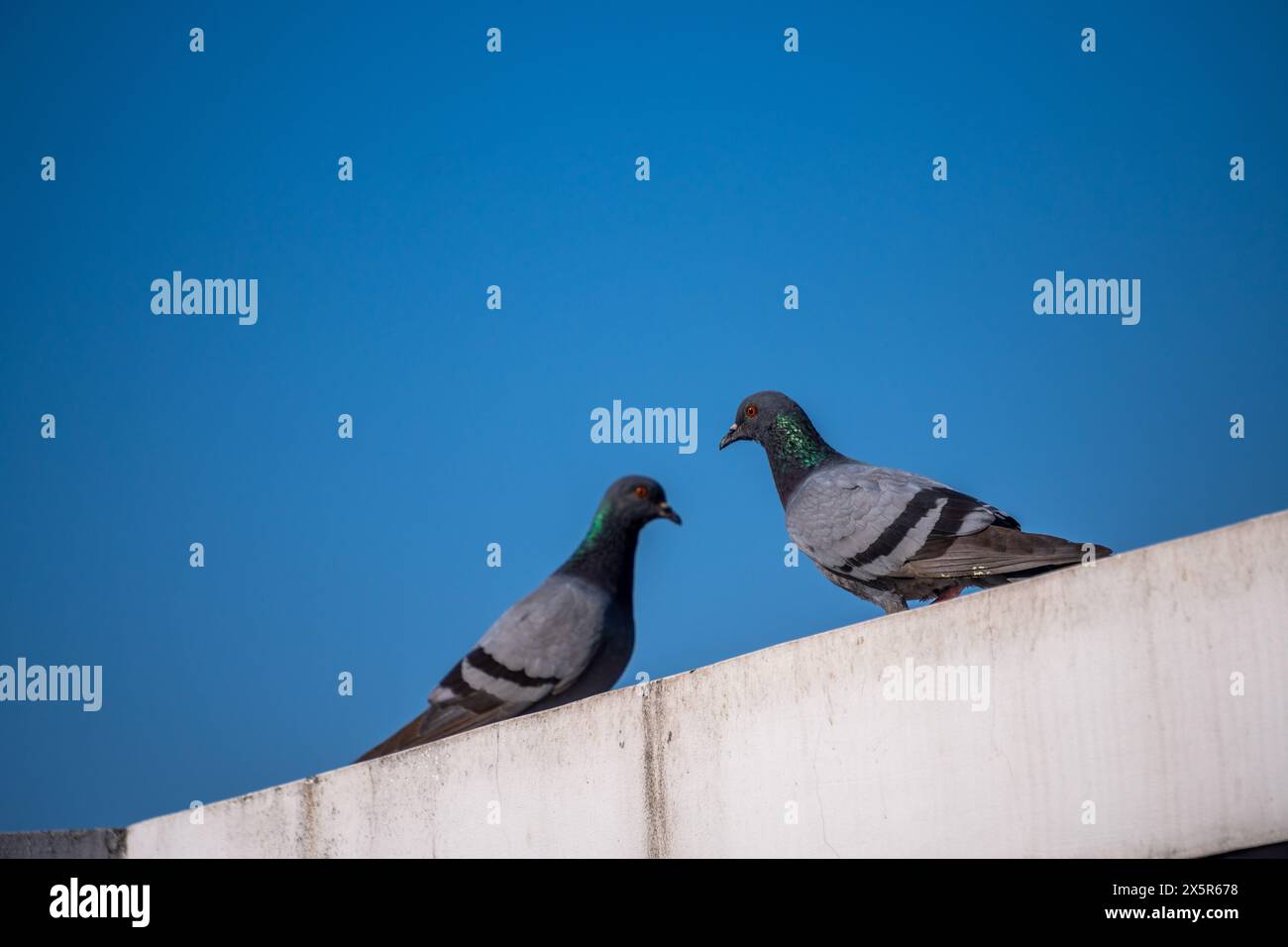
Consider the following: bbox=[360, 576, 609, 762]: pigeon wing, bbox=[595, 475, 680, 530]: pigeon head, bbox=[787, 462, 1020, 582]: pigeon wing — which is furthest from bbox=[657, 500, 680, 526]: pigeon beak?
bbox=[787, 462, 1020, 582]: pigeon wing

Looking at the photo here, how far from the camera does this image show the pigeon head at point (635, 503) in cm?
1141

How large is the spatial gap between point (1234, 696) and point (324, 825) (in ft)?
18.3

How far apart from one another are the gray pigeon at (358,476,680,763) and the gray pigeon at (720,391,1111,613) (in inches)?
85.5

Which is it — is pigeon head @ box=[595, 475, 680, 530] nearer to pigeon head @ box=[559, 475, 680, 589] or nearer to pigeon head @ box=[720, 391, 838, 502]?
pigeon head @ box=[559, 475, 680, 589]

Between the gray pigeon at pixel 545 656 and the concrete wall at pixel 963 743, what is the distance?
2.56 metres

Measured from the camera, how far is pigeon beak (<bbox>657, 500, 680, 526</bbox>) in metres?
11.6

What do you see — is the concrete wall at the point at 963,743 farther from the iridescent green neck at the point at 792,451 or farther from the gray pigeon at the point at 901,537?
the iridescent green neck at the point at 792,451

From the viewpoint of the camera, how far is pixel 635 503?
37.7 ft

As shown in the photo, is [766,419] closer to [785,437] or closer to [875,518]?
[785,437]

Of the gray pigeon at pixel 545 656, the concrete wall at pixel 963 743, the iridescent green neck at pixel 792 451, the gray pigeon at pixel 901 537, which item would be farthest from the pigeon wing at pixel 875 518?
the gray pigeon at pixel 545 656
